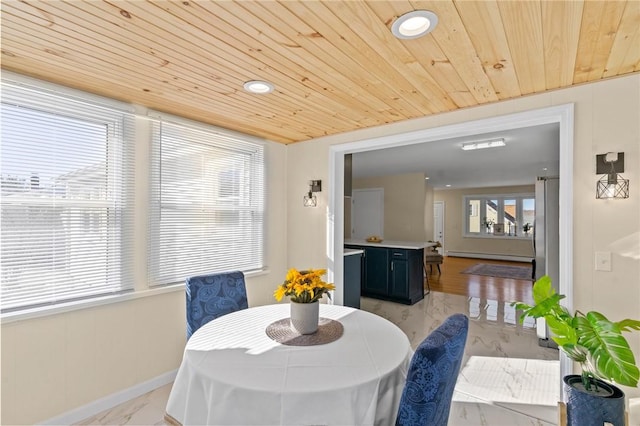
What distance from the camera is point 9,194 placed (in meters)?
1.96

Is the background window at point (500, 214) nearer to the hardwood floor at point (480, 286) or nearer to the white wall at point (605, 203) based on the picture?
the hardwood floor at point (480, 286)

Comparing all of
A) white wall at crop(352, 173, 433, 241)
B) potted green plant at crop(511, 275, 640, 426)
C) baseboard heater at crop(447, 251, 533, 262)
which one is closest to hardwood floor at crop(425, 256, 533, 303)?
white wall at crop(352, 173, 433, 241)

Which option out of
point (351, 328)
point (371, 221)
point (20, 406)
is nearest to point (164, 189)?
point (20, 406)

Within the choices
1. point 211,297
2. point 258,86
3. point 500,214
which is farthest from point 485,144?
point 500,214

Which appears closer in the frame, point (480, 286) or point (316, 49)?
Answer: point (316, 49)

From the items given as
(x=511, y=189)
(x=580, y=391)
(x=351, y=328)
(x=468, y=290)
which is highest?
(x=511, y=189)

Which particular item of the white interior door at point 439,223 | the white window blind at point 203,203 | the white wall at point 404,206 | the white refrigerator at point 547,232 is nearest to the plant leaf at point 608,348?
the white refrigerator at point 547,232

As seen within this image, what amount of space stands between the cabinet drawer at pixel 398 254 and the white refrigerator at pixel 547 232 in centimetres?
177

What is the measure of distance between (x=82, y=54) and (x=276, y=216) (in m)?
2.38

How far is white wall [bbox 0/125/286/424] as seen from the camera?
199 cm

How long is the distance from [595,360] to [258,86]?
2.48m

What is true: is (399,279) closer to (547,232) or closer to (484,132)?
(547,232)

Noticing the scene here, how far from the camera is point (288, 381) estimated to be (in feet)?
4.11

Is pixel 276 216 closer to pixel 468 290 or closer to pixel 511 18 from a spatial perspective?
pixel 511 18
